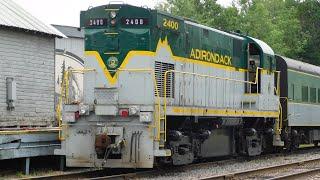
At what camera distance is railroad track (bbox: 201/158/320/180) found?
11.9 m

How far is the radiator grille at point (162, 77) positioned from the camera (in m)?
12.8

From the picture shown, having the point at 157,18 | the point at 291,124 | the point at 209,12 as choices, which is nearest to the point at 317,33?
the point at 209,12

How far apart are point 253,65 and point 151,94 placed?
596 cm

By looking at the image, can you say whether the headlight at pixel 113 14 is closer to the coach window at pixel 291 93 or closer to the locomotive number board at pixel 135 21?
the locomotive number board at pixel 135 21

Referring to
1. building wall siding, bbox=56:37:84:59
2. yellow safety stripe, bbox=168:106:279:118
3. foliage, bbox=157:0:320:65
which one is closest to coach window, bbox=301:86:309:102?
yellow safety stripe, bbox=168:106:279:118

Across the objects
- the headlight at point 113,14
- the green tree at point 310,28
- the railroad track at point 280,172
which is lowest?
the railroad track at point 280,172

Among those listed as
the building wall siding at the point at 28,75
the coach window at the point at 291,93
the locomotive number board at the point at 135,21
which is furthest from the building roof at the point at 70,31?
the locomotive number board at the point at 135,21

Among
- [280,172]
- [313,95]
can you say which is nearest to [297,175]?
[280,172]

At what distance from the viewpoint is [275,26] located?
52594mm

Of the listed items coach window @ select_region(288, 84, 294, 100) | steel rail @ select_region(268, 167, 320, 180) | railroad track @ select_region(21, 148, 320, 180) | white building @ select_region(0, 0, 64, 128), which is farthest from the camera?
coach window @ select_region(288, 84, 294, 100)

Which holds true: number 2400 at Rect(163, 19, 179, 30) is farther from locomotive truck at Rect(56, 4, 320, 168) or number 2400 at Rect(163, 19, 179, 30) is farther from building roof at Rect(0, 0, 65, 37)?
building roof at Rect(0, 0, 65, 37)

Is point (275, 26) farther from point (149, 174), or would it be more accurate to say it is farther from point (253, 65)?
point (149, 174)

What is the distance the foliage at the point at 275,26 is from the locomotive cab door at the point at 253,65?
29.0 metres

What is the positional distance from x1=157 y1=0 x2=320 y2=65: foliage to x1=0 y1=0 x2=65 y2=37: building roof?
27894 mm
